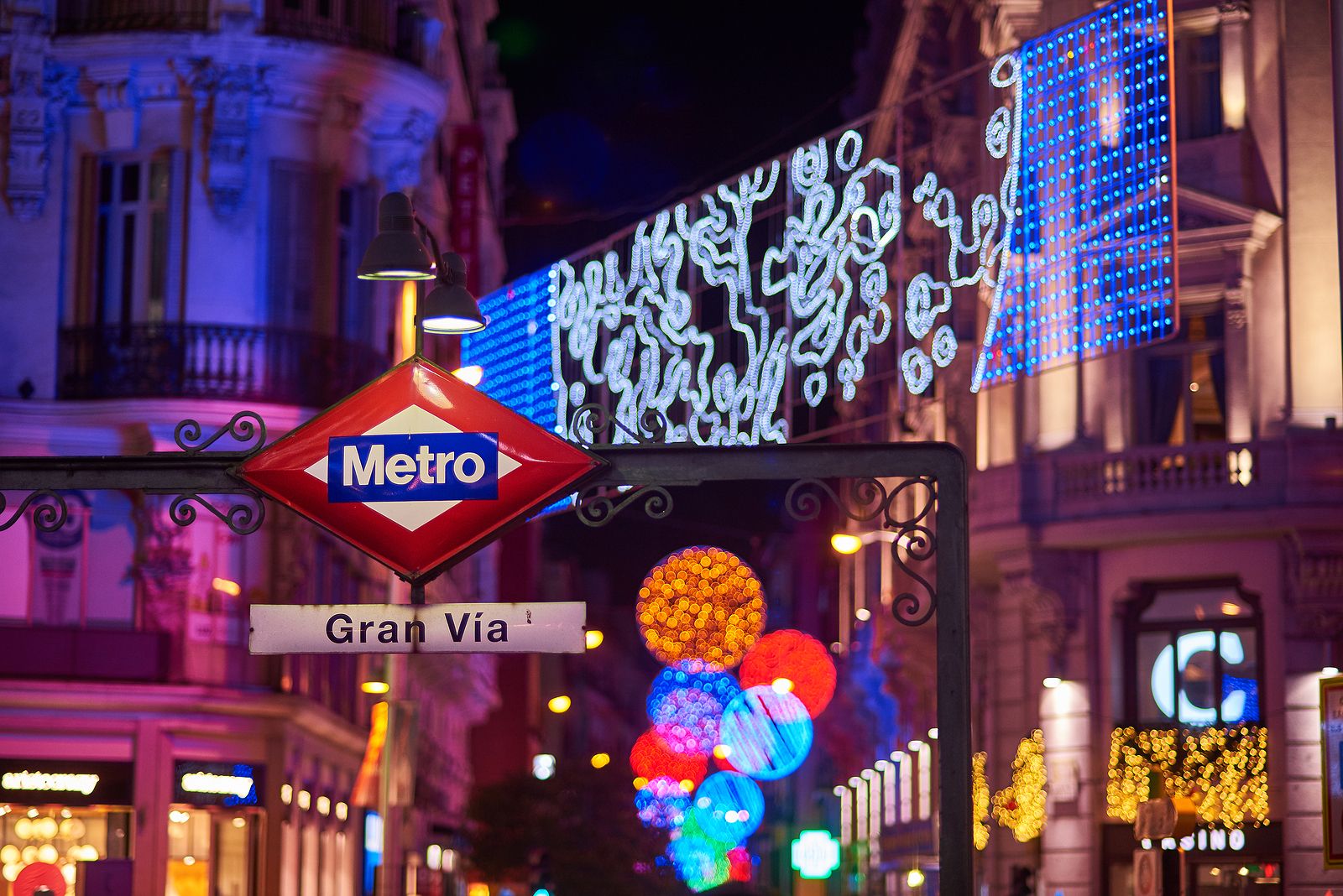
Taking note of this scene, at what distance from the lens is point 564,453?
10.3 m

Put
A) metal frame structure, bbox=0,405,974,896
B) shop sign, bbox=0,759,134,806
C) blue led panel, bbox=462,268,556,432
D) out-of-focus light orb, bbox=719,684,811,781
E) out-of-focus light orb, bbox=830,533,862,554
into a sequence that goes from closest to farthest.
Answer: metal frame structure, bbox=0,405,974,896, blue led panel, bbox=462,268,556,432, out-of-focus light orb, bbox=830,533,862,554, shop sign, bbox=0,759,134,806, out-of-focus light orb, bbox=719,684,811,781

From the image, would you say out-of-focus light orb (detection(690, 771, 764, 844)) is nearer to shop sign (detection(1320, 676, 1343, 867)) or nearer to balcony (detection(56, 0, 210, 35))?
balcony (detection(56, 0, 210, 35))

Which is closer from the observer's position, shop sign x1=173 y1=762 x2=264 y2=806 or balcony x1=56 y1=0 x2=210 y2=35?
shop sign x1=173 y1=762 x2=264 y2=806

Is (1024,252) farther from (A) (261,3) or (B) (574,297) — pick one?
(A) (261,3)

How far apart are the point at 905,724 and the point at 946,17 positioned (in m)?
16.7

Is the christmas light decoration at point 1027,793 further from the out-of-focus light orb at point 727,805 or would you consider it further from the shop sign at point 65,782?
the out-of-focus light orb at point 727,805

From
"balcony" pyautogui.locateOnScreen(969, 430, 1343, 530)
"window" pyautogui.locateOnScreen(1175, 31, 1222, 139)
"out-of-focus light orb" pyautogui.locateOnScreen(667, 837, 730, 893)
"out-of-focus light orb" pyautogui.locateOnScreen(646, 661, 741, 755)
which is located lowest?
"out-of-focus light orb" pyautogui.locateOnScreen(667, 837, 730, 893)

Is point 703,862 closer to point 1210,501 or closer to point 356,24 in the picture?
point 356,24

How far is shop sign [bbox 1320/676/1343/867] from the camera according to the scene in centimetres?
1043

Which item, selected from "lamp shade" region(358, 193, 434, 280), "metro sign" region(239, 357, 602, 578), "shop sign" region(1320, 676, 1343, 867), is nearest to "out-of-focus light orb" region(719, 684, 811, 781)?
"lamp shade" region(358, 193, 434, 280)

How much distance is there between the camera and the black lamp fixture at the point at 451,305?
12305 mm

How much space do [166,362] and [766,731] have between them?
41955 mm

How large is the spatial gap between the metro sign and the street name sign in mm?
264

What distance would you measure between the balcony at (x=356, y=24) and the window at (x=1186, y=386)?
41.6ft
